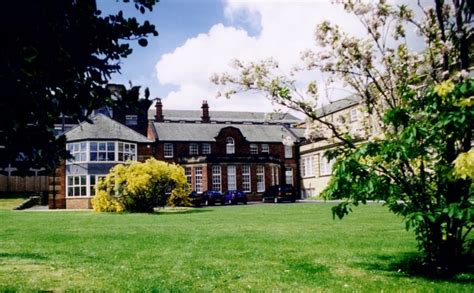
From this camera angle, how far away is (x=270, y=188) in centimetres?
5553

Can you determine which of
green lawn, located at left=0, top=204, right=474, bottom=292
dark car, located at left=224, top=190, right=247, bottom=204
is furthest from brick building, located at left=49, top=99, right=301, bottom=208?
green lawn, located at left=0, top=204, right=474, bottom=292

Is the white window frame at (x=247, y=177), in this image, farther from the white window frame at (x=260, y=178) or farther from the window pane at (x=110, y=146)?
the window pane at (x=110, y=146)

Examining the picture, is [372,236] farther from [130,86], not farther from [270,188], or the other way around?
[270,188]

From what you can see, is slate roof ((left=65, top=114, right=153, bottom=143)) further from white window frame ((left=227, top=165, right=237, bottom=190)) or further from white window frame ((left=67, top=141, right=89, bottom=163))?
white window frame ((left=227, top=165, right=237, bottom=190))

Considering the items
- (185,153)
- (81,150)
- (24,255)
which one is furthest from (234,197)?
(24,255)

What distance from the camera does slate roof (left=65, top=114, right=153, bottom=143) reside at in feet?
144

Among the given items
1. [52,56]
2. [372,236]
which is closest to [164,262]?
[52,56]

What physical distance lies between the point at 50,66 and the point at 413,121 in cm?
589

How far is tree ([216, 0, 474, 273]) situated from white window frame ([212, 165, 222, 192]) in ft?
156

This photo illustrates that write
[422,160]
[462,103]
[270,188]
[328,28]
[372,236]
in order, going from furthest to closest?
[270,188] < [372,236] < [328,28] < [422,160] < [462,103]

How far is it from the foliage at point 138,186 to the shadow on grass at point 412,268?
24811 millimetres

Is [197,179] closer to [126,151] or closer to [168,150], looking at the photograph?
[168,150]

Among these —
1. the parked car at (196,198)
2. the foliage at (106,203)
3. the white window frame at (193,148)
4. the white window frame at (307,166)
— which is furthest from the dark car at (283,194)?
the foliage at (106,203)

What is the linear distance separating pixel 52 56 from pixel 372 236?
11.8m
